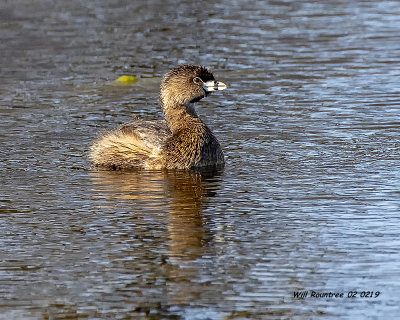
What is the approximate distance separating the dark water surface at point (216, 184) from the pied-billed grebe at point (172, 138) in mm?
278

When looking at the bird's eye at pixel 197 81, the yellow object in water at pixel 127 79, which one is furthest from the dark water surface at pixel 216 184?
the bird's eye at pixel 197 81

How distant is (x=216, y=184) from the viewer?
1073cm

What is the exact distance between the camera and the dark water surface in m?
7.18

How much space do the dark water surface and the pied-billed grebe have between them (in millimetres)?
278

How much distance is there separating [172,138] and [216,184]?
55.8 inches

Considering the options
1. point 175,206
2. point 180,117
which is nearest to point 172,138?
point 180,117

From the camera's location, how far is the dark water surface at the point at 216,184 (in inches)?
283

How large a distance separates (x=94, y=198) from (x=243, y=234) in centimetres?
208

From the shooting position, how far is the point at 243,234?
28.1 feet

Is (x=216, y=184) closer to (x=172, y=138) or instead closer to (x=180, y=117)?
(x=172, y=138)

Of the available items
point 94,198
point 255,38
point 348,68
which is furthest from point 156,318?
point 255,38

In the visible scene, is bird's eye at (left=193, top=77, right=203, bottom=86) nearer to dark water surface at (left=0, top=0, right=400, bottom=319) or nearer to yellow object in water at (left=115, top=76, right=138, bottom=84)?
dark water surface at (left=0, top=0, right=400, bottom=319)

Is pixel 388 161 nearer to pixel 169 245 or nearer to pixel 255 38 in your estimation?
pixel 169 245

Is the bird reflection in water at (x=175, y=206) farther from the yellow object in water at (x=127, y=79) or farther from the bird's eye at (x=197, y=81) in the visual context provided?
the yellow object in water at (x=127, y=79)
